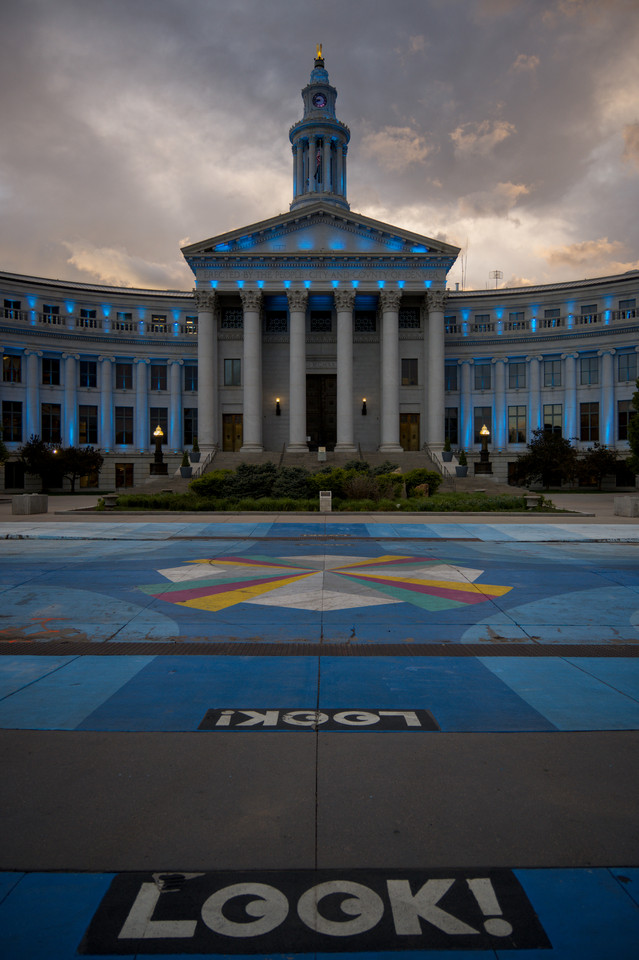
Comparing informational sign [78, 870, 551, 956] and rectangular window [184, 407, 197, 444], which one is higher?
rectangular window [184, 407, 197, 444]

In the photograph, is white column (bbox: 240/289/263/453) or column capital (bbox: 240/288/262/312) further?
column capital (bbox: 240/288/262/312)

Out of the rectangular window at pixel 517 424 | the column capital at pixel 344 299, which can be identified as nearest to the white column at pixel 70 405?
the column capital at pixel 344 299

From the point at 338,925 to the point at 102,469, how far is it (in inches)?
2325

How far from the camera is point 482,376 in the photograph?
60156mm

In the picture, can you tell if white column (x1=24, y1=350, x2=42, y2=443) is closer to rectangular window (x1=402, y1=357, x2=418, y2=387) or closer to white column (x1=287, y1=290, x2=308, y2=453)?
white column (x1=287, y1=290, x2=308, y2=453)

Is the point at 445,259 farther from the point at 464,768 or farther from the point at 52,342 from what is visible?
the point at 464,768

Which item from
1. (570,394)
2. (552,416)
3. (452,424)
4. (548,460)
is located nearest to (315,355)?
(452,424)

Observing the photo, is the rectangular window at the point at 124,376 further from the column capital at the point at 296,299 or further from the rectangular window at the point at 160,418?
the column capital at the point at 296,299

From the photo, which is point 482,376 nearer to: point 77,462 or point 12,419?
point 77,462

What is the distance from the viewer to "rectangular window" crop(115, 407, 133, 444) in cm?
5981

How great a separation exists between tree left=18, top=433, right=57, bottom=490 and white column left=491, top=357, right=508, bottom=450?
40.9 meters

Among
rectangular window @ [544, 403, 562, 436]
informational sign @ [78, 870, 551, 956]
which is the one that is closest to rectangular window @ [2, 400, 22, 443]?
rectangular window @ [544, 403, 562, 436]

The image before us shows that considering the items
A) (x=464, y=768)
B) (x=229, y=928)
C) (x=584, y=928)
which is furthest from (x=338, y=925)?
(x=464, y=768)

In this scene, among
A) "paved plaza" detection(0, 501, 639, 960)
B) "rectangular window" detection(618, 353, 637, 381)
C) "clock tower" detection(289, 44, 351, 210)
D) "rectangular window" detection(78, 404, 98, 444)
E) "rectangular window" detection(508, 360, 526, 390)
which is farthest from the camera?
"clock tower" detection(289, 44, 351, 210)
